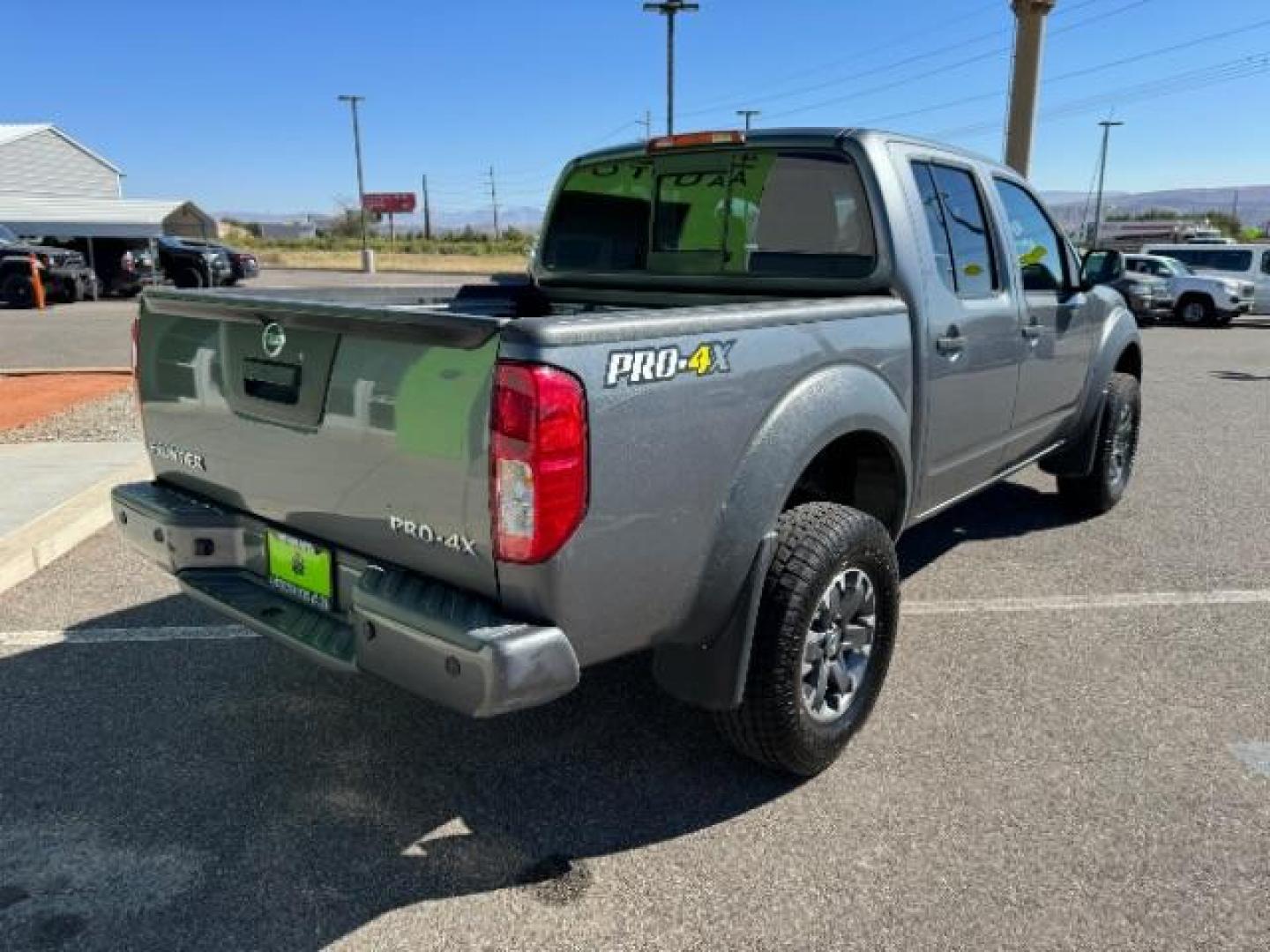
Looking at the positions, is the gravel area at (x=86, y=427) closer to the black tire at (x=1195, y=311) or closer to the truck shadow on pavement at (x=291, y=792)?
the truck shadow on pavement at (x=291, y=792)

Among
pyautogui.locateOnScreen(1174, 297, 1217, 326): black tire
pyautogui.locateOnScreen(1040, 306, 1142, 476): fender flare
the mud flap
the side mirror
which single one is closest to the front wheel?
pyautogui.locateOnScreen(1174, 297, 1217, 326): black tire

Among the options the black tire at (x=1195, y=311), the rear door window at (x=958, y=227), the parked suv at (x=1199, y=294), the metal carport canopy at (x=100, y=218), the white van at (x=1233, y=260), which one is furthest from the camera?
the metal carport canopy at (x=100, y=218)

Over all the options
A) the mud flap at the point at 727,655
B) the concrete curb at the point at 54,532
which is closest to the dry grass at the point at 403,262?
the concrete curb at the point at 54,532

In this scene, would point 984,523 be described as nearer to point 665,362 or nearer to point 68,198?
point 665,362

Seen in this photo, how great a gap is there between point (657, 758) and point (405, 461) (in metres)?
1.38

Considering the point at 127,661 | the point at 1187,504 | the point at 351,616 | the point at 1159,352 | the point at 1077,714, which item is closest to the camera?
the point at 351,616

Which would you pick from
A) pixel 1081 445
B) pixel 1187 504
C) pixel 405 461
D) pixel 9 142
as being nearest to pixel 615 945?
pixel 405 461

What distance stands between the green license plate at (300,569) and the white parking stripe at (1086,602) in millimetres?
2666

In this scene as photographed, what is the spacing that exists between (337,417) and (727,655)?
1219 millimetres

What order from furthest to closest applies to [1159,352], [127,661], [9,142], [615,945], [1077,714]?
[9,142] < [1159,352] < [127,661] < [1077,714] < [615,945]

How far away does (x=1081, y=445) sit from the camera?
5535 mm

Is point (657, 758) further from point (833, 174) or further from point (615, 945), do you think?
point (833, 174)

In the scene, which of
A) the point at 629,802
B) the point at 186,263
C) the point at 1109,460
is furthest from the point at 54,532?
the point at 186,263

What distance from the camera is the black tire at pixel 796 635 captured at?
2809 millimetres
